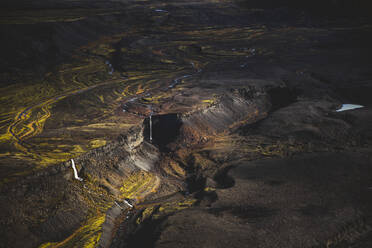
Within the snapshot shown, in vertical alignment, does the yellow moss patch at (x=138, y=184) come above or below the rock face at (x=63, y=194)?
below

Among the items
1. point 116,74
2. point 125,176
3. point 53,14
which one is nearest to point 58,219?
point 125,176

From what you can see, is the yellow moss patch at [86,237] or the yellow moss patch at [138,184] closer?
the yellow moss patch at [86,237]

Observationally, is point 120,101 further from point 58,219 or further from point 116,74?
point 58,219

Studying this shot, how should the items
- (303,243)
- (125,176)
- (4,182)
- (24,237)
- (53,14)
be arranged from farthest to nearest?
(53,14)
(125,176)
(4,182)
(24,237)
(303,243)

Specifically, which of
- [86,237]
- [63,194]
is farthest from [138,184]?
[86,237]

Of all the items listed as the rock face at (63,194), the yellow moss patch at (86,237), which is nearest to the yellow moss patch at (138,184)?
the rock face at (63,194)

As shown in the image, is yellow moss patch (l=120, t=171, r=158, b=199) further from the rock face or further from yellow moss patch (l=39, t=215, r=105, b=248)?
yellow moss patch (l=39, t=215, r=105, b=248)

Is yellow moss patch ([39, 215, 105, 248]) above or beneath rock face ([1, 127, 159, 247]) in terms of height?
beneath

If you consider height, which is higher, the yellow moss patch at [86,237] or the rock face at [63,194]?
the rock face at [63,194]

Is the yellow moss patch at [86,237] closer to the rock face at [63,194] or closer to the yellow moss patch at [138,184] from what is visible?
the rock face at [63,194]

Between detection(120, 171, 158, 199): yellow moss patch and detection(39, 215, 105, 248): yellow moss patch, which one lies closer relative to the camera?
detection(39, 215, 105, 248): yellow moss patch

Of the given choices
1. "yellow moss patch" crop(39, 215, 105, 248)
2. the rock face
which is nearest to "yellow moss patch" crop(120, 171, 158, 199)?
the rock face
